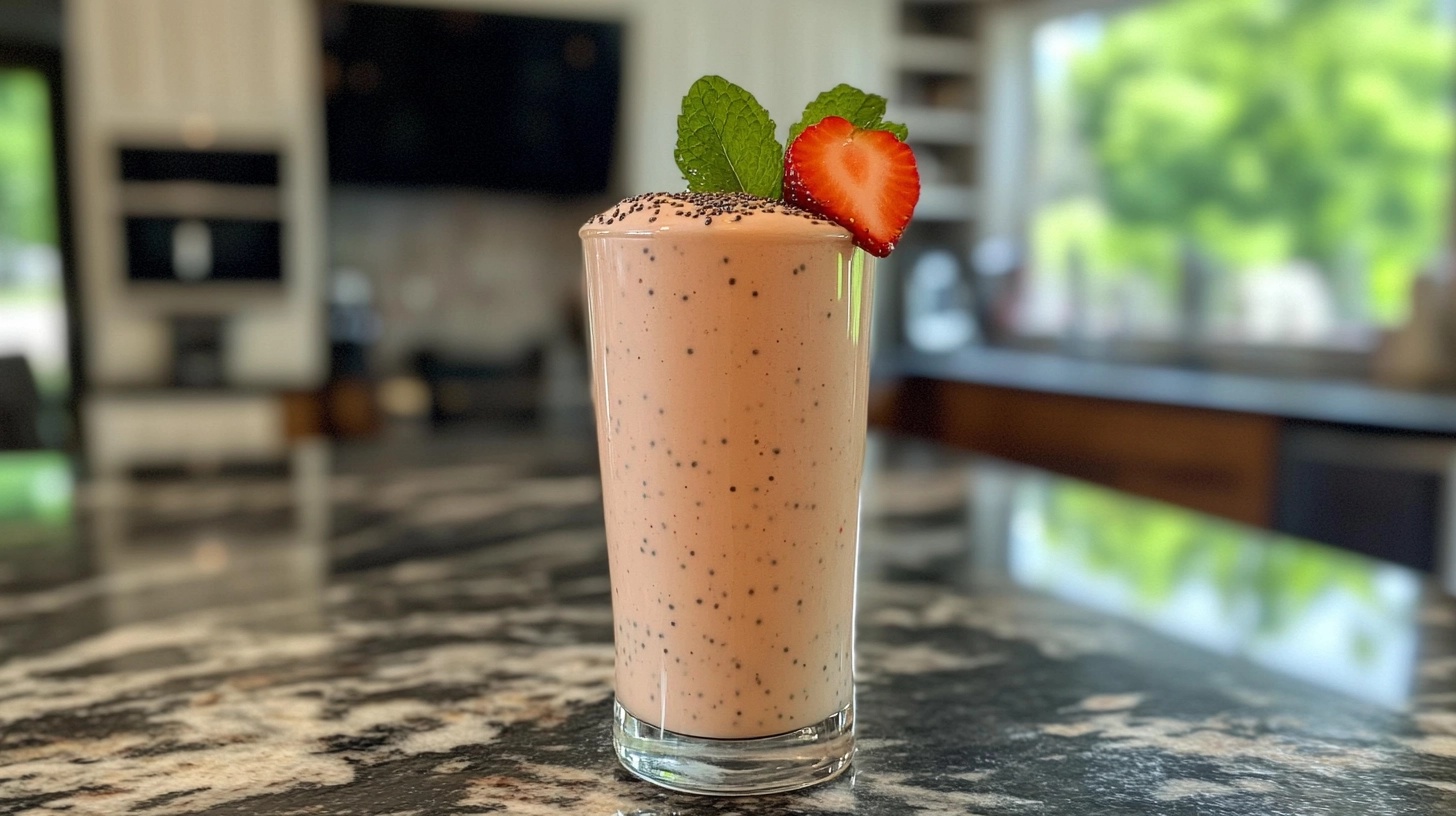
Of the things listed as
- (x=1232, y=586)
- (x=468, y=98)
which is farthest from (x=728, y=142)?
(x=468, y=98)

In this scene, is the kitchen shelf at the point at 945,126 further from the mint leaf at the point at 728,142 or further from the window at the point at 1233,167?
the mint leaf at the point at 728,142

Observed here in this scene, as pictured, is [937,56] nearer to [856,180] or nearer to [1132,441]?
[1132,441]

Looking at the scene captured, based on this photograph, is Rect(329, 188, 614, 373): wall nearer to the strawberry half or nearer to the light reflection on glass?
the light reflection on glass

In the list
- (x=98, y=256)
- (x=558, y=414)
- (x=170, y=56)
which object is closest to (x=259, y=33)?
(x=170, y=56)

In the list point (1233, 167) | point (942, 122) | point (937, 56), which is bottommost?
point (1233, 167)

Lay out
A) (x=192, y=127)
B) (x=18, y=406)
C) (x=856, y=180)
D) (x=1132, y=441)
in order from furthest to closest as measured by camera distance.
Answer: (x=192, y=127), (x=1132, y=441), (x=18, y=406), (x=856, y=180)

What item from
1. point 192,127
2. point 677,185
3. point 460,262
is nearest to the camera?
point 192,127
